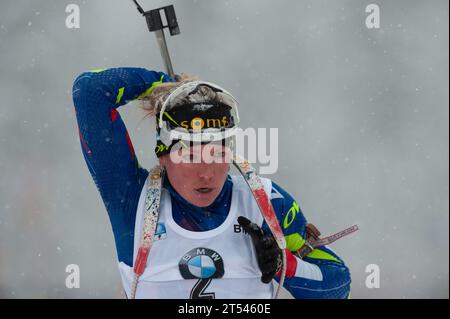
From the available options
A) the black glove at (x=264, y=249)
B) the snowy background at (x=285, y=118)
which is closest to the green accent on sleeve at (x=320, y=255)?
the black glove at (x=264, y=249)

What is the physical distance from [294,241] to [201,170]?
1.52 ft

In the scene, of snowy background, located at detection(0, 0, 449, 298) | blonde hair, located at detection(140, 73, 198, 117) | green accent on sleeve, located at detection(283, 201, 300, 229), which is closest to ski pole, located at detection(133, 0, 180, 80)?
blonde hair, located at detection(140, 73, 198, 117)

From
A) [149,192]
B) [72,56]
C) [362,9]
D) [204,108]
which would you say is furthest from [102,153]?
[362,9]

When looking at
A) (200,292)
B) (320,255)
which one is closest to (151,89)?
(200,292)

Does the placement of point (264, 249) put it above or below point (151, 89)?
below

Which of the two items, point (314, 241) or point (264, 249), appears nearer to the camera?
point (264, 249)

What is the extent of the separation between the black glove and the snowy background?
3109 millimetres

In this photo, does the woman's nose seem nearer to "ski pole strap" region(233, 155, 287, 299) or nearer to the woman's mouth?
the woman's mouth

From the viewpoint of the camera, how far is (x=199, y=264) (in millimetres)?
2215

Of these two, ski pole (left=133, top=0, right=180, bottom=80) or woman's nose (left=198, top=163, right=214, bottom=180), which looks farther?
ski pole (left=133, top=0, right=180, bottom=80)

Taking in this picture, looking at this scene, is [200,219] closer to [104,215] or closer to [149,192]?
[149,192]

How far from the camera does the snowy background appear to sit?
17.9 ft

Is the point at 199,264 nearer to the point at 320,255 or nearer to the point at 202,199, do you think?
the point at 202,199

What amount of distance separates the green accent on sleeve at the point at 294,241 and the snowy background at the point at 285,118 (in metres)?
2.97
